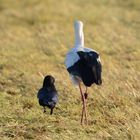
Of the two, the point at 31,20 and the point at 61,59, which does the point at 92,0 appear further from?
the point at 61,59

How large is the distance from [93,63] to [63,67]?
358cm

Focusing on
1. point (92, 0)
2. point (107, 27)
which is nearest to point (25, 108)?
point (107, 27)

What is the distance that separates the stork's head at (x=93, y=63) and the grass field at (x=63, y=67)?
1.74 ft

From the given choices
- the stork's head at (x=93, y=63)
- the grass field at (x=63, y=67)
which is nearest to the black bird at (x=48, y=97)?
the grass field at (x=63, y=67)

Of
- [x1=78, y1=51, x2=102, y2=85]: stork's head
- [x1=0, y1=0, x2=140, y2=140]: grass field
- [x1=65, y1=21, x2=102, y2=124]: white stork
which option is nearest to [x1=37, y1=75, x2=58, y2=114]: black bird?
[x1=0, y1=0, x2=140, y2=140]: grass field

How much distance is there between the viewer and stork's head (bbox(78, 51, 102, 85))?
730 centimetres

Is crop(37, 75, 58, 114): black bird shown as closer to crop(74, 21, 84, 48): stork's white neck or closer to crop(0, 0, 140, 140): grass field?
crop(0, 0, 140, 140): grass field

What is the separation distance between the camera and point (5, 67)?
10664 mm

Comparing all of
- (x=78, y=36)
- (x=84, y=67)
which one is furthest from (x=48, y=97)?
(x=78, y=36)

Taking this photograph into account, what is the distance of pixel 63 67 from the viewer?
36.2 ft

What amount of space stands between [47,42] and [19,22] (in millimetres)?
2337

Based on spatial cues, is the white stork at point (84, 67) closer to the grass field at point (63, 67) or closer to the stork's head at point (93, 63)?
the stork's head at point (93, 63)

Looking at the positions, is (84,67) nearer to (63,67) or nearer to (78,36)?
(78,36)

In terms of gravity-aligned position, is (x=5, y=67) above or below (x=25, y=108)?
above
